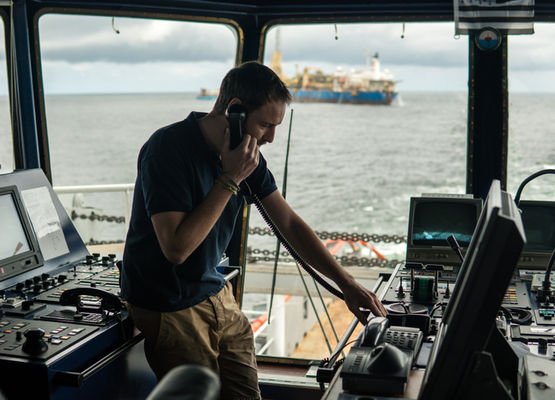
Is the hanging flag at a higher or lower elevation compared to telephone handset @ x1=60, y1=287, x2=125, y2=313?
higher

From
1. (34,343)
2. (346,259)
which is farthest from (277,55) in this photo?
(34,343)

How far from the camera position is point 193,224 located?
1.67 metres

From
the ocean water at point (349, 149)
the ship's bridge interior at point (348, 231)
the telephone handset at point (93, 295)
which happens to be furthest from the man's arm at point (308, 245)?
the ocean water at point (349, 149)

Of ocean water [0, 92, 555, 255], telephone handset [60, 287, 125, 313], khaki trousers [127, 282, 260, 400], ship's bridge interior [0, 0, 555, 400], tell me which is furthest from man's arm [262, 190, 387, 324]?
ocean water [0, 92, 555, 255]

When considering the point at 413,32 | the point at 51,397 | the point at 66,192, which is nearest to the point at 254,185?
the point at 51,397

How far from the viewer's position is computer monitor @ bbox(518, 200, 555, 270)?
2738mm

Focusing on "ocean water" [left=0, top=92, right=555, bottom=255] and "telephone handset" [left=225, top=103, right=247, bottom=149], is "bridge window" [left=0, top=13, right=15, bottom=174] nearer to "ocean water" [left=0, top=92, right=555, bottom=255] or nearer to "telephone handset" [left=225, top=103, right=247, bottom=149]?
"ocean water" [left=0, top=92, right=555, bottom=255]

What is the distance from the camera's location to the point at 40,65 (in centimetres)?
345

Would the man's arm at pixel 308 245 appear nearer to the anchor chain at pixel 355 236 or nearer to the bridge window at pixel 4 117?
the anchor chain at pixel 355 236

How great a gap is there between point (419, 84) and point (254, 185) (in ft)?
6.79

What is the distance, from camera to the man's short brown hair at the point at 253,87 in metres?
1.80

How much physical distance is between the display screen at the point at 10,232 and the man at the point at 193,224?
2.57 ft

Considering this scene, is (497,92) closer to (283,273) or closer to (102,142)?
(283,273)

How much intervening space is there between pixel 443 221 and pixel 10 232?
191 cm
